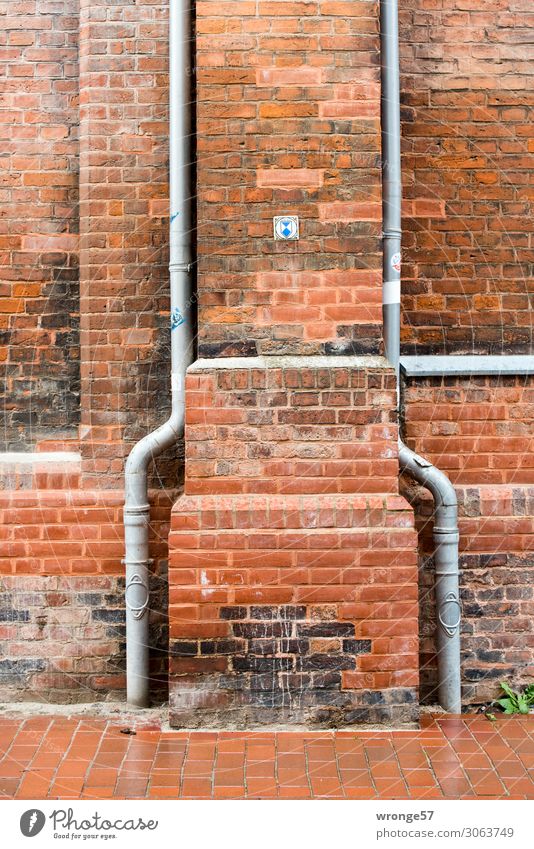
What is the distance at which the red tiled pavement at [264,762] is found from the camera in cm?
345

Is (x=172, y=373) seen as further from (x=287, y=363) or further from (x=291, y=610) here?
(x=291, y=610)

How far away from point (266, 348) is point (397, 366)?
26.6 inches

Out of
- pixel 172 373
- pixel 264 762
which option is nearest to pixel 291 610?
pixel 264 762

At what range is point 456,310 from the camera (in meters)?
4.66

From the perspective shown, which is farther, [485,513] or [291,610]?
[485,513]

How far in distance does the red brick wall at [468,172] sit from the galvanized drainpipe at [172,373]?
1130 millimetres

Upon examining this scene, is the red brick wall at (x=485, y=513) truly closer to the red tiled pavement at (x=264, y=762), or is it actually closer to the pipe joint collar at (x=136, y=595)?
the red tiled pavement at (x=264, y=762)

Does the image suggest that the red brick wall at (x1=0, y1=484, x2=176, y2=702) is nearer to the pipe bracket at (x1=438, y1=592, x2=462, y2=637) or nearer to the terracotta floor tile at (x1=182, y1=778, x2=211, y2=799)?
the terracotta floor tile at (x1=182, y1=778, x2=211, y2=799)

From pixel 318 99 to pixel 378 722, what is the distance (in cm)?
284

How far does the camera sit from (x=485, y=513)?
454 cm

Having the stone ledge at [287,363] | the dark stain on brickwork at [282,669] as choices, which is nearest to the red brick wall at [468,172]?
the stone ledge at [287,363]

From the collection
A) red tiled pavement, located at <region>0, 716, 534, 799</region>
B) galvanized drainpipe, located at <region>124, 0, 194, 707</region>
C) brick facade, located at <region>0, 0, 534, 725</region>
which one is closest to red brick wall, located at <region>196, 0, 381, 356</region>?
brick facade, located at <region>0, 0, 534, 725</region>

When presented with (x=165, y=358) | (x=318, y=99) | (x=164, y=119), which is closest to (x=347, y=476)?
(x=165, y=358)

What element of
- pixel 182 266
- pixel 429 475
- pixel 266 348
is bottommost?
pixel 429 475
